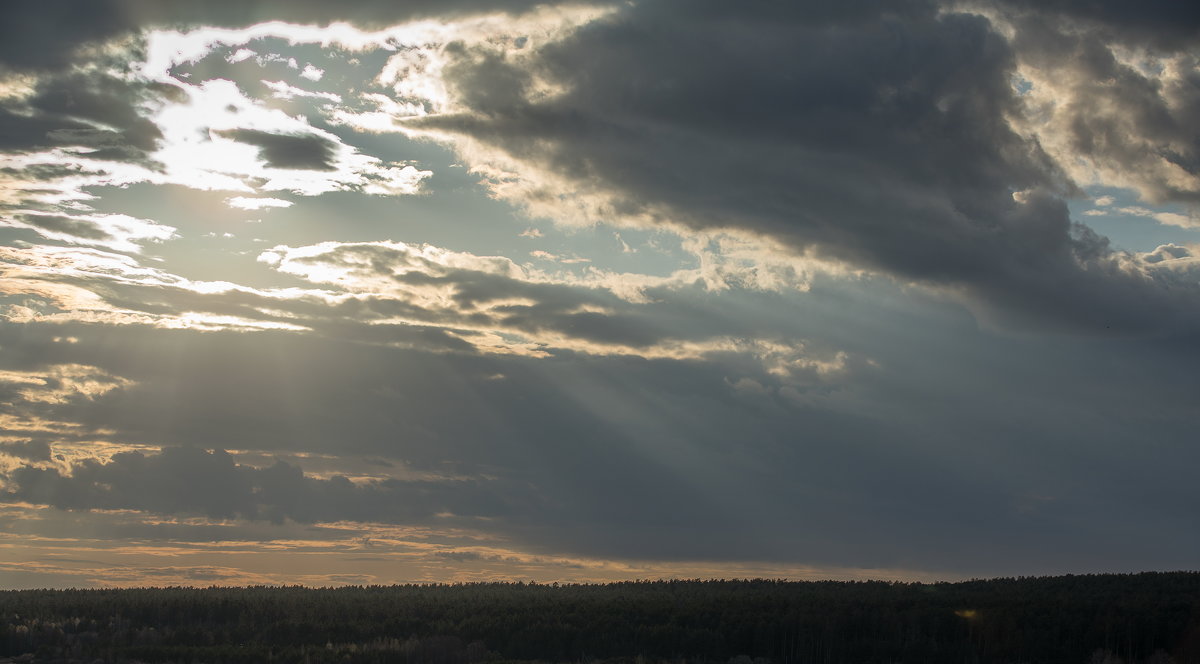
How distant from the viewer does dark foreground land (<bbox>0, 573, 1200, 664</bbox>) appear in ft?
170

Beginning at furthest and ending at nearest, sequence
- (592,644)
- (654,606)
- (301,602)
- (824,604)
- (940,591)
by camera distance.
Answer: (301,602), (940,591), (654,606), (824,604), (592,644)

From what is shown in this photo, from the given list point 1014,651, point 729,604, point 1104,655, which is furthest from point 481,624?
point 1104,655

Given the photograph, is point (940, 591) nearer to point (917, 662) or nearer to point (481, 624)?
point (917, 662)

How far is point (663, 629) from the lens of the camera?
192 feet

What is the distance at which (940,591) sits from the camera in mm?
77688

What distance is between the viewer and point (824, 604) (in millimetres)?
63594

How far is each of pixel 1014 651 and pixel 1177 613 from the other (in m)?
10.9

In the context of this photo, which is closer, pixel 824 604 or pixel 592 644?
pixel 592 644

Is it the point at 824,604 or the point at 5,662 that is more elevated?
the point at 824,604

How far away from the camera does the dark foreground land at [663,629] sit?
51.8 meters

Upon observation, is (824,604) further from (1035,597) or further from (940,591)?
(940,591)

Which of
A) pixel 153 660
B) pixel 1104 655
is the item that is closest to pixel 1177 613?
pixel 1104 655

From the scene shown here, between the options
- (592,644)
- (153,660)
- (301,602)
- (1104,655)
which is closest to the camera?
(1104,655)

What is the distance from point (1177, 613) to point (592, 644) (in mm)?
30362
